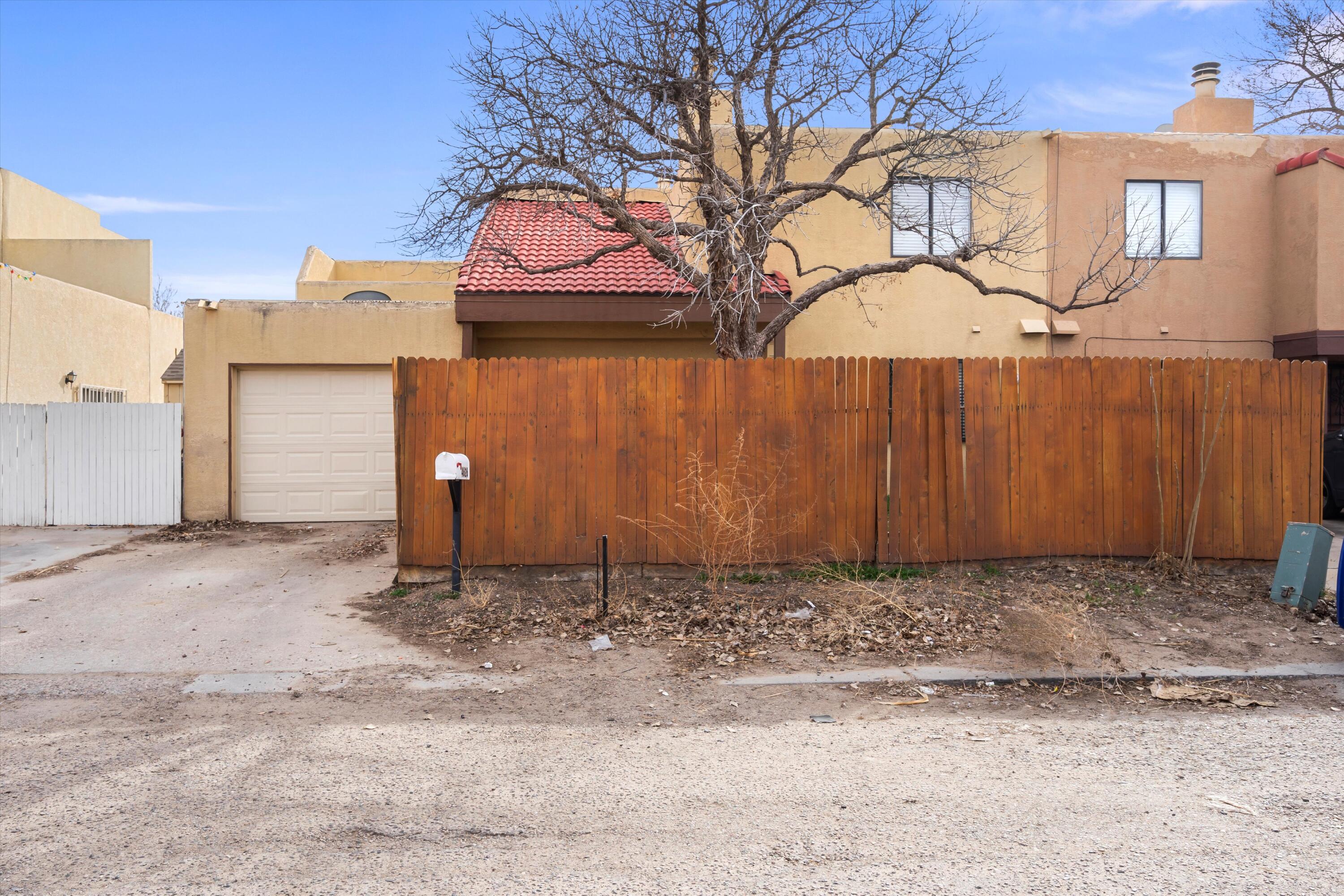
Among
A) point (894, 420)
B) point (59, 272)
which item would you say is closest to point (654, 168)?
point (894, 420)

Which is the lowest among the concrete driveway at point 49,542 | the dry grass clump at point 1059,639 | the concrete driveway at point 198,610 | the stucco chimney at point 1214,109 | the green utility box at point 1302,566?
the concrete driveway at point 198,610

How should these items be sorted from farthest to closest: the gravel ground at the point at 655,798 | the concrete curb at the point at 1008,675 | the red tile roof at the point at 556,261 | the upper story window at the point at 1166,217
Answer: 1. the upper story window at the point at 1166,217
2. the red tile roof at the point at 556,261
3. the concrete curb at the point at 1008,675
4. the gravel ground at the point at 655,798

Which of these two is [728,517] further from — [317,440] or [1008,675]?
[317,440]

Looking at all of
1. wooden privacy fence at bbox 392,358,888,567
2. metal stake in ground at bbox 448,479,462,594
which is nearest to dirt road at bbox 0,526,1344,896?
metal stake in ground at bbox 448,479,462,594

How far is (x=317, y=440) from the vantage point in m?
13.4

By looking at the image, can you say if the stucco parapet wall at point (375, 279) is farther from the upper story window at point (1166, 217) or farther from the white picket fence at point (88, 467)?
the upper story window at point (1166, 217)

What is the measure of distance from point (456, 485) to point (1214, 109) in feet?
52.0

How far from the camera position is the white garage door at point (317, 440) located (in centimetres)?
1338

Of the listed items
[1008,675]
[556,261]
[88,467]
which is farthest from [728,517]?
[88,467]

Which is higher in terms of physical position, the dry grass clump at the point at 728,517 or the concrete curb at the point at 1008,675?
the dry grass clump at the point at 728,517

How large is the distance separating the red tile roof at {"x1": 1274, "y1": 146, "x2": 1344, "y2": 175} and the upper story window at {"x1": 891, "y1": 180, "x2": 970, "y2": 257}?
218 inches

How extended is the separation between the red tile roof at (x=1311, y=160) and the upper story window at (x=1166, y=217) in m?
1.36

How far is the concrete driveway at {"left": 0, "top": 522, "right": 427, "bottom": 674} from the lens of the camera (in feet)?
21.2

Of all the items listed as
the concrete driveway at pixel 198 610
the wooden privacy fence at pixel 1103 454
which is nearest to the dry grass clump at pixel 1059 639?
the wooden privacy fence at pixel 1103 454
